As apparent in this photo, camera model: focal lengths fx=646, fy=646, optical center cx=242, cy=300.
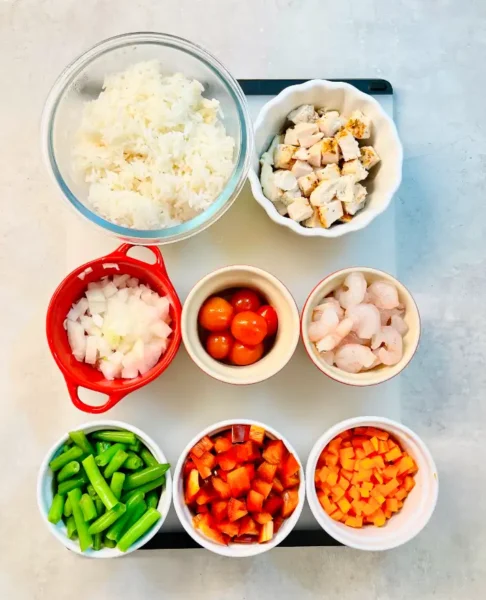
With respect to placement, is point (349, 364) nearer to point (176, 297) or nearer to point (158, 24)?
point (176, 297)

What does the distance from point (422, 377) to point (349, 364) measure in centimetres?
24

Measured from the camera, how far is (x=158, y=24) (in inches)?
54.8

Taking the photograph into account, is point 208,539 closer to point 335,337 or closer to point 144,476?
point 144,476

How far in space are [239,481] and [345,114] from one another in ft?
2.40

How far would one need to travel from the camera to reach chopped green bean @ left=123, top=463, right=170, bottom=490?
1154mm

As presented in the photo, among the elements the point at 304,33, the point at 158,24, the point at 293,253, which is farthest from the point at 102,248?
the point at 304,33

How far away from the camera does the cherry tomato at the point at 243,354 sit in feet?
3.93

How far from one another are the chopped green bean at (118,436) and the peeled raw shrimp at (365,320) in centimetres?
45

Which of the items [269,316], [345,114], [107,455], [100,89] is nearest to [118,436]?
[107,455]

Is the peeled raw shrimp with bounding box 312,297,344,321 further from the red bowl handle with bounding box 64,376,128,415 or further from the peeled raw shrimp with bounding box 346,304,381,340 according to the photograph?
the red bowl handle with bounding box 64,376,128,415

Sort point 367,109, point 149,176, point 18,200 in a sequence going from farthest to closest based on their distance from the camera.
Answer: point 18,200 → point 367,109 → point 149,176

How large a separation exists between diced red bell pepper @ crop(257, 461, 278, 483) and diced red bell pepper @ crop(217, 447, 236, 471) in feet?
0.18

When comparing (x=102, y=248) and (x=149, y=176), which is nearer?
(x=149, y=176)

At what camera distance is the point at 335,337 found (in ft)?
3.86
